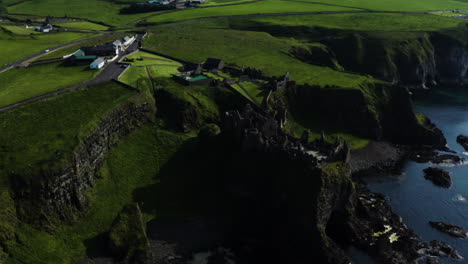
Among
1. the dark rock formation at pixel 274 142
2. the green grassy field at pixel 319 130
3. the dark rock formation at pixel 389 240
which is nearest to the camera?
the dark rock formation at pixel 389 240

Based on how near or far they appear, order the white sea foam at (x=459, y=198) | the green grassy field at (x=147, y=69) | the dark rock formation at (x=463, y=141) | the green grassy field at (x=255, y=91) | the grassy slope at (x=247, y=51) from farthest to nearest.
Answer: the grassy slope at (x=247, y=51)
the dark rock formation at (x=463, y=141)
the green grassy field at (x=147, y=69)
the green grassy field at (x=255, y=91)
the white sea foam at (x=459, y=198)

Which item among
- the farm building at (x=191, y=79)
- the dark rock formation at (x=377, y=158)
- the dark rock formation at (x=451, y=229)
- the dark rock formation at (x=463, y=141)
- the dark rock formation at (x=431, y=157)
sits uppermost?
the farm building at (x=191, y=79)

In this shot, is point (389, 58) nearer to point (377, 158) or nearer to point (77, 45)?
point (377, 158)

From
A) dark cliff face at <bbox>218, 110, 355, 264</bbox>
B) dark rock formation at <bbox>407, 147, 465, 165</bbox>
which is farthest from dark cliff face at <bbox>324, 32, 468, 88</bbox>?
dark cliff face at <bbox>218, 110, 355, 264</bbox>

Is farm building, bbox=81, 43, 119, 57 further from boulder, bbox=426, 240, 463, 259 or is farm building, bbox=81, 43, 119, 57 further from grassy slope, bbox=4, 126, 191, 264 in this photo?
boulder, bbox=426, 240, 463, 259

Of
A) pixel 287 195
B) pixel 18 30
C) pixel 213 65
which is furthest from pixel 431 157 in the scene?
pixel 18 30

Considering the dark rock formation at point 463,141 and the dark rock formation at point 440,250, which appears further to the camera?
the dark rock formation at point 463,141

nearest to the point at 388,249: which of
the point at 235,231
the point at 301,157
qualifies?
the point at 301,157

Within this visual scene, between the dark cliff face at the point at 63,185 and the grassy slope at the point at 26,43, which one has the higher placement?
the grassy slope at the point at 26,43

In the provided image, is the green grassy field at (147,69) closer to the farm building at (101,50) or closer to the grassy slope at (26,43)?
the farm building at (101,50)

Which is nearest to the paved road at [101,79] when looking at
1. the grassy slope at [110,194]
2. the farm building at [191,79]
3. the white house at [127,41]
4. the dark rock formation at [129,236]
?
the white house at [127,41]
